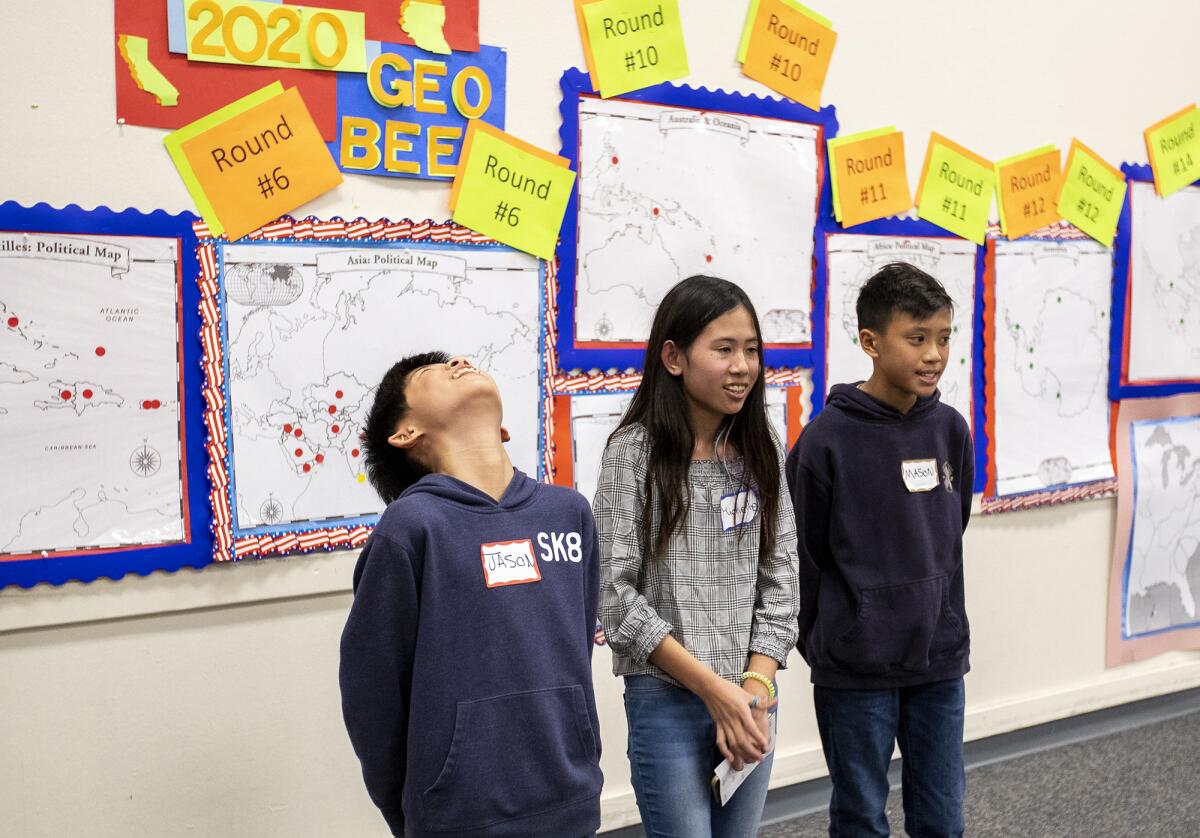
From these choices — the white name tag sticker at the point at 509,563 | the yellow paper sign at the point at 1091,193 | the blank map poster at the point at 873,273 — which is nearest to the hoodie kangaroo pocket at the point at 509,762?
the white name tag sticker at the point at 509,563

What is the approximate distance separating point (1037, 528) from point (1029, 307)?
56 centimetres

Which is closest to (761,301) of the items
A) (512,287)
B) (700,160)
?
(700,160)

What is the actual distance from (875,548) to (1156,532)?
5.37 feet

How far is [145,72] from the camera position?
1571mm

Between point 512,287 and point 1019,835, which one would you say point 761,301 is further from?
point 1019,835

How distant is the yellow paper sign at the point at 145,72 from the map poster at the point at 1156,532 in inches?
94.4

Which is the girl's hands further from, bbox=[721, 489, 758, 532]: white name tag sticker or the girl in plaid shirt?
bbox=[721, 489, 758, 532]: white name tag sticker

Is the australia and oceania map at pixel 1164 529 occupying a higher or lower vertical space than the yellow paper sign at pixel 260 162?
lower

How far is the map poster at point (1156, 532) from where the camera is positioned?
2770 mm

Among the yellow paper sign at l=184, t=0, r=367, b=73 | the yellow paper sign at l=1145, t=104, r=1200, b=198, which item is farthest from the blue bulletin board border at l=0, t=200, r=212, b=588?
the yellow paper sign at l=1145, t=104, r=1200, b=198

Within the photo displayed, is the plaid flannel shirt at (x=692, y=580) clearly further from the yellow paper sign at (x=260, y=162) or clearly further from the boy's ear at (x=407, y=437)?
the yellow paper sign at (x=260, y=162)

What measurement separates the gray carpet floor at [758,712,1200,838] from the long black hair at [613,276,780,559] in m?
1.15

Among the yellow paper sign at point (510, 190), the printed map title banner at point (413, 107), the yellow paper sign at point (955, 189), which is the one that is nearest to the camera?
the printed map title banner at point (413, 107)

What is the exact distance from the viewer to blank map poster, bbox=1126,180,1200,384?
2734 millimetres
